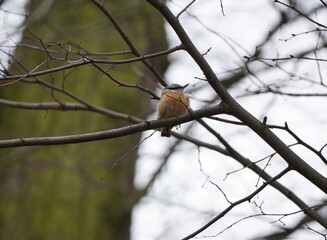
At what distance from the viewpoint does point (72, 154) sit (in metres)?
5.15

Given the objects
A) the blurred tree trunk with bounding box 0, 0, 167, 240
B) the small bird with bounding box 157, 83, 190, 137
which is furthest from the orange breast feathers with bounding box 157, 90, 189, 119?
the blurred tree trunk with bounding box 0, 0, 167, 240

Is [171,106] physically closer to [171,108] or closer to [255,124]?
[171,108]

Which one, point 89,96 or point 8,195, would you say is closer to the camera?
point 8,195

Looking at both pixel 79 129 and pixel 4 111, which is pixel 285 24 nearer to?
pixel 79 129

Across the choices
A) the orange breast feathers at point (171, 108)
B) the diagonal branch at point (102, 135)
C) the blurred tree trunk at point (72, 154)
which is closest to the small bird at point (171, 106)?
the orange breast feathers at point (171, 108)

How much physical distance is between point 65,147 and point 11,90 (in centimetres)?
72

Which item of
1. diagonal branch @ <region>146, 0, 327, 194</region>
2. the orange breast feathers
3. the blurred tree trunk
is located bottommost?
diagonal branch @ <region>146, 0, 327, 194</region>

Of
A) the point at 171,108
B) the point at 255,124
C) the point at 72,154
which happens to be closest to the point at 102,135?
the point at 171,108

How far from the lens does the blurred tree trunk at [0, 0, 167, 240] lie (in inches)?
193

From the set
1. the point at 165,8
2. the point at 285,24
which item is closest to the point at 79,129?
the point at 285,24

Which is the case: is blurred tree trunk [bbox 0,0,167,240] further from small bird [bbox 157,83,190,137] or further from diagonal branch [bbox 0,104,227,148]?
diagonal branch [bbox 0,104,227,148]

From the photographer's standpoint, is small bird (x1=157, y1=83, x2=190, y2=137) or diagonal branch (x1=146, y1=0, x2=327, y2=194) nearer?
diagonal branch (x1=146, y1=0, x2=327, y2=194)

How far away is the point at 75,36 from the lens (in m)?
5.07

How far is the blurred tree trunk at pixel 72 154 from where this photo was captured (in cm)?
490
